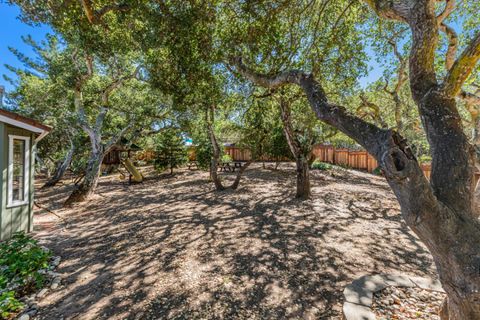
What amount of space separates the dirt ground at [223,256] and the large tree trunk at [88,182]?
3.22 feet

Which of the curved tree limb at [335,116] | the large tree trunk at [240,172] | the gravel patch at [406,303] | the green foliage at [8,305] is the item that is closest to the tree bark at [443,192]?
the curved tree limb at [335,116]

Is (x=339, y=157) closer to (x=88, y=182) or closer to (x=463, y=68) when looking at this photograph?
(x=88, y=182)

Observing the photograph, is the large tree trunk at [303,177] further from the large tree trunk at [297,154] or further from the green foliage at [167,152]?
the green foliage at [167,152]

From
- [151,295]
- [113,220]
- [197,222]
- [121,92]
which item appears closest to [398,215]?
[197,222]

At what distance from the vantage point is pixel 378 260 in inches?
145

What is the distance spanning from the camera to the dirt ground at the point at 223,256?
9.10 feet

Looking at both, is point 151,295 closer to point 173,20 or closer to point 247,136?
point 173,20

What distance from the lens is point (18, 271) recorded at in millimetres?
3432

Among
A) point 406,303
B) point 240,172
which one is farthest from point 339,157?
point 406,303

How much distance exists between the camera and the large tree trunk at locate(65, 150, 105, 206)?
27.4 ft

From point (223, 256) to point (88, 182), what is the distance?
742 centimetres

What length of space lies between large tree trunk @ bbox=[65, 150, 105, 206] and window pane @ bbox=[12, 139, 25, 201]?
2.59m

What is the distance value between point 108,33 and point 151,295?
577cm

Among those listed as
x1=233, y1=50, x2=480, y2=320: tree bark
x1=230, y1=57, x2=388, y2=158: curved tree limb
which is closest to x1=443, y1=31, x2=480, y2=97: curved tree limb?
x1=233, y1=50, x2=480, y2=320: tree bark
